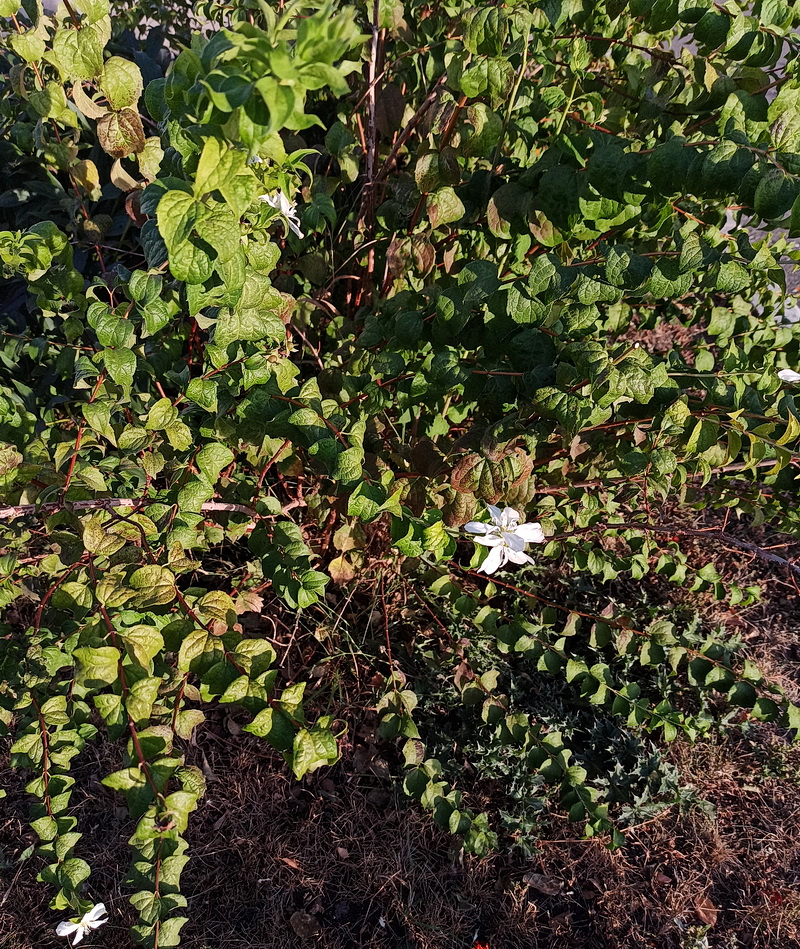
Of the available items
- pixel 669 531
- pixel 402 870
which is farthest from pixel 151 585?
pixel 669 531

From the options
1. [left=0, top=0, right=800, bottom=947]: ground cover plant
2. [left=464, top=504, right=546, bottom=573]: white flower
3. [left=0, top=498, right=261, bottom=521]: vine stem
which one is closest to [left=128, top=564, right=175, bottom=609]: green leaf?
[left=0, top=0, right=800, bottom=947]: ground cover plant

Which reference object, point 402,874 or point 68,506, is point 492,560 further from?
point 402,874

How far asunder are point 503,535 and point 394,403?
61cm

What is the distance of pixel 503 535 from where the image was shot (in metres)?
1.40

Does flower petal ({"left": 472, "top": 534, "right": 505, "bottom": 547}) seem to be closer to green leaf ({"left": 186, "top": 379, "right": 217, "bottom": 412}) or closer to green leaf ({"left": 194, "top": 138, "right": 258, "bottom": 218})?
green leaf ({"left": 186, "top": 379, "right": 217, "bottom": 412})

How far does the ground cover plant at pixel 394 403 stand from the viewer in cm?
112

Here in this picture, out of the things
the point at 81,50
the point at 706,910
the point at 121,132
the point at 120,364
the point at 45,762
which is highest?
the point at 81,50

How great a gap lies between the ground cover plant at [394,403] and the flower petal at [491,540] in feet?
0.06

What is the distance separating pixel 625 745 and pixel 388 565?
2.75ft

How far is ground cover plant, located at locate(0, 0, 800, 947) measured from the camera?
112 centimetres

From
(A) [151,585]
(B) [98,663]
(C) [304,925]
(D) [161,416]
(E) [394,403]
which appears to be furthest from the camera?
(E) [394,403]

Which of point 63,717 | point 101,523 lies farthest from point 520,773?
point 101,523

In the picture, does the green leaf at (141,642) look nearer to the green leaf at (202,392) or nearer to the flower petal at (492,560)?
the green leaf at (202,392)

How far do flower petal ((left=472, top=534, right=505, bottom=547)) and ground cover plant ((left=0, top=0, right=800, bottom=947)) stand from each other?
0.06 feet
